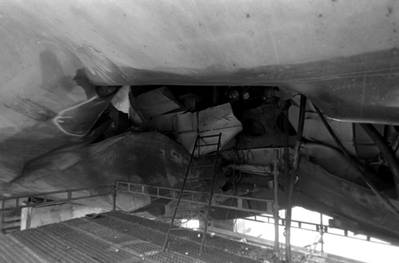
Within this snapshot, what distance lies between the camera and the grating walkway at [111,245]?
7.13 feet

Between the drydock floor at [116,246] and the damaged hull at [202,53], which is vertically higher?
the damaged hull at [202,53]

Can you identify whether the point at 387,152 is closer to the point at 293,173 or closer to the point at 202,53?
the point at 293,173

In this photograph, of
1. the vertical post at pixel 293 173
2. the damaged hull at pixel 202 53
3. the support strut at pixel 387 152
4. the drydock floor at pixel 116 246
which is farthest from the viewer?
the drydock floor at pixel 116 246

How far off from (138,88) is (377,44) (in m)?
2.33

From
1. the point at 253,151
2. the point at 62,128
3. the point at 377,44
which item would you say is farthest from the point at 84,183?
the point at 377,44

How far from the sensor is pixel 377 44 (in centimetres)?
100

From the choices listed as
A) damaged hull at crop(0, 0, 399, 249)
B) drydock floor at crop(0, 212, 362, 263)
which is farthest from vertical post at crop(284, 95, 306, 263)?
damaged hull at crop(0, 0, 399, 249)

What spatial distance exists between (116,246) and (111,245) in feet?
0.22

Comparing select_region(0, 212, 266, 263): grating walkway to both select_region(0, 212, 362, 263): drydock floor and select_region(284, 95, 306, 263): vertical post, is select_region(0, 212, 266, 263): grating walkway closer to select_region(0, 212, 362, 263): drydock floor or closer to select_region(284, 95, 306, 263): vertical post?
select_region(0, 212, 362, 263): drydock floor

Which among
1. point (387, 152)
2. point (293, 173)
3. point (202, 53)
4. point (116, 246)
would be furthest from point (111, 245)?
point (387, 152)

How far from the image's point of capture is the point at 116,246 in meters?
2.40

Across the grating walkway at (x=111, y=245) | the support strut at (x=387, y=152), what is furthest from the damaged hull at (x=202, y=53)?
the grating walkway at (x=111, y=245)

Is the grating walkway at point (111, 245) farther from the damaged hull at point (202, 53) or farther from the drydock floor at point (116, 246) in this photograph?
the damaged hull at point (202, 53)

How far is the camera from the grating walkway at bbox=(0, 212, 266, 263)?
2172 millimetres
